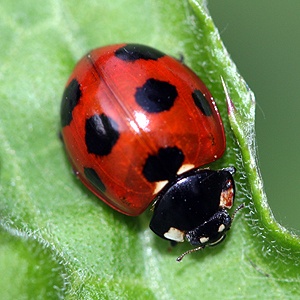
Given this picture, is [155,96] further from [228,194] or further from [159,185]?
[228,194]

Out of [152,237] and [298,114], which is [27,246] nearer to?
[152,237]

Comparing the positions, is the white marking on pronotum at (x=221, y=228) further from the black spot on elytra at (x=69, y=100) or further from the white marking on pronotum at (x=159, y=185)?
the black spot on elytra at (x=69, y=100)

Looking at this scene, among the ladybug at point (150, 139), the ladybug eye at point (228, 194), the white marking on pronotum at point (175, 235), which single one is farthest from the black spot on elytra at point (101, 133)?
the ladybug eye at point (228, 194)

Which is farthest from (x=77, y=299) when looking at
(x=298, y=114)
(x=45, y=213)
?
(x=298, y=114)

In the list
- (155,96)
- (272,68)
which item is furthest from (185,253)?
(272,68)

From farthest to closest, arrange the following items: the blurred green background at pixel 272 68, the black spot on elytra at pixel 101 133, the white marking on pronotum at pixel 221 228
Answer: the blurred green background at pixel 272 68
the white marking on pronotum at pixel 221 228
the black spot on elytra at pixel 101 133

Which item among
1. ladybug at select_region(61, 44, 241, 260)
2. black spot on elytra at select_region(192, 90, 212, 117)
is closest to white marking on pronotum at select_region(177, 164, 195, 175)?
ladybug at select_region(61, 44, 241, 260)
